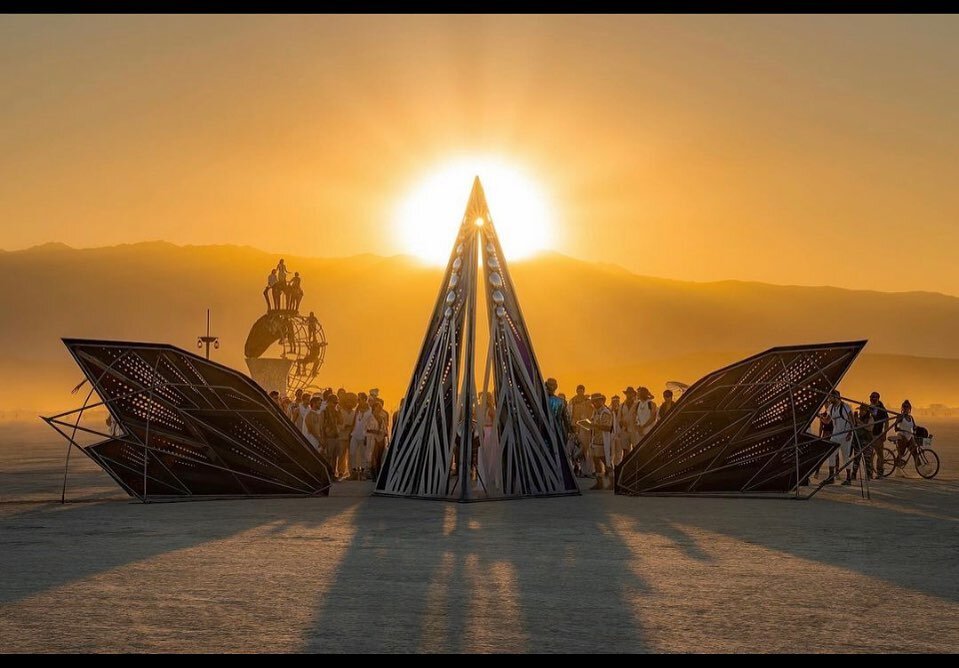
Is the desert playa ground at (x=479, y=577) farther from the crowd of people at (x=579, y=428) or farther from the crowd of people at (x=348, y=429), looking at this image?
the crowd of people at (x=348, y=429)

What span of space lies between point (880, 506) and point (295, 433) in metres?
8.91

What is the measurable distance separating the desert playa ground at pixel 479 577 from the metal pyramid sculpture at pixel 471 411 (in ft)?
4.30

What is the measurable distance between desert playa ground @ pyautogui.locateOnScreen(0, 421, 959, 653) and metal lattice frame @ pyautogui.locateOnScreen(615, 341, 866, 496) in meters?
2.05

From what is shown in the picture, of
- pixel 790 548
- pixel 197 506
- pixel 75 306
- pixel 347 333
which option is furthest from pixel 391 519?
pixel 75 306

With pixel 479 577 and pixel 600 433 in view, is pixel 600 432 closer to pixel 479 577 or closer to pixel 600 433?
pixel 600 433

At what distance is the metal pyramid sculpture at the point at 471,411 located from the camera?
17344mm

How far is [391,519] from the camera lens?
47.2 feet

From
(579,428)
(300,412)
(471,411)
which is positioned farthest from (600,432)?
(300,412)

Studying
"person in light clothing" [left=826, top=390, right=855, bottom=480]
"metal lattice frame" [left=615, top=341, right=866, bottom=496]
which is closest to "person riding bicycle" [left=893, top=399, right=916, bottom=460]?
"person in light clothing" [left=826, top=390, right=855, bottom=480]

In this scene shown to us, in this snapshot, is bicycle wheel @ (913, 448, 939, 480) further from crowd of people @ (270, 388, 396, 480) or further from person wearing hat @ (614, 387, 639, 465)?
crowd of people @ (270, 388, 396, 480)

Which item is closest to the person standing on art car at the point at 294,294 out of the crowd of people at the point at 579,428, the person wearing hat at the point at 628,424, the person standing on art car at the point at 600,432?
the crowd of people at the point at 579,428

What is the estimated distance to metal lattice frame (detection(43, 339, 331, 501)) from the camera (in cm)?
1675

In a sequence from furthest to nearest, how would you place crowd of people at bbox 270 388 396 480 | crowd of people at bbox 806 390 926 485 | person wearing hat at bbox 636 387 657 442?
person wearing hat at bbox 636 387 657 442, crowd of people at bbox 270 388 396 480, crowd of people at bbox 806 390 926 485

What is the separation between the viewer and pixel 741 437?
60.7 ft
